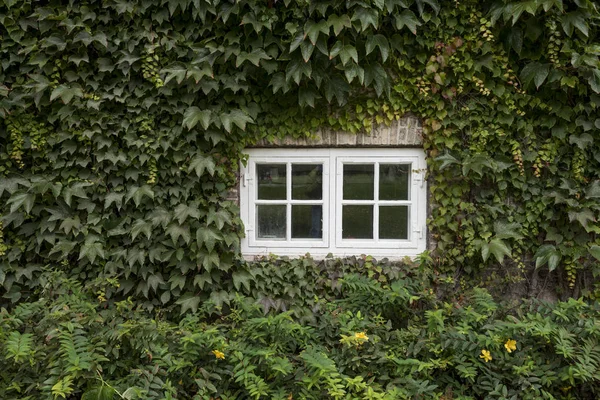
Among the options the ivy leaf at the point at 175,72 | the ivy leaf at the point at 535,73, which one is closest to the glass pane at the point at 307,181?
the ivy leaf at the point at 175,72

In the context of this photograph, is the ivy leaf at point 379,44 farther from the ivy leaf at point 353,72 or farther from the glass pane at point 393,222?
the glass pane at point 393,222

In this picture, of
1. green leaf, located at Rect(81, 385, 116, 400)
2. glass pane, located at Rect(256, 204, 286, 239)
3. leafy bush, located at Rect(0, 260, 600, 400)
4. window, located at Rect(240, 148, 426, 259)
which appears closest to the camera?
green leaf, located at Rect(81, 385, 116, 400)

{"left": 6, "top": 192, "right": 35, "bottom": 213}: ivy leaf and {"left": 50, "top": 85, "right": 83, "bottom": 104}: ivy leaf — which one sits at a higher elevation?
{"left": 50, "top": 85, "right": 83, "bottom": 104}: ivy leaf

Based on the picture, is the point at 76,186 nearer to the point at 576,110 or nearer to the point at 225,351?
the point at 225,351

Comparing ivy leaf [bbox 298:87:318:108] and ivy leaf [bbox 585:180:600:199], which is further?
ivy leaf [bbox 298:87:318:108]

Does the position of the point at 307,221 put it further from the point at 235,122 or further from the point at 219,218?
the point at 235,122

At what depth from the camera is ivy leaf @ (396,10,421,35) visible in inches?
144

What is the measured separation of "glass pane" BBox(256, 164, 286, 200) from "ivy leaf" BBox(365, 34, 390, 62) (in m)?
1.23

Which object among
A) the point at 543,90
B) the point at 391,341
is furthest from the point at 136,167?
the point at 543,90

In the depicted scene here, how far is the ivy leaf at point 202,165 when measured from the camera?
3.74 metres

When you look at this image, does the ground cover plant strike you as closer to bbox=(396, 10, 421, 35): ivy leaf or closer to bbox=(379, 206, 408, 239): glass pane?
bbox=(396, 10, 421, 35): ivy leaf

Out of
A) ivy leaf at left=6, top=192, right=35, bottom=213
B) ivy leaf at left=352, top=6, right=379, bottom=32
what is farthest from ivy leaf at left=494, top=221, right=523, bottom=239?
ivy leaf at left=6, top=192, right=35, bottom=213

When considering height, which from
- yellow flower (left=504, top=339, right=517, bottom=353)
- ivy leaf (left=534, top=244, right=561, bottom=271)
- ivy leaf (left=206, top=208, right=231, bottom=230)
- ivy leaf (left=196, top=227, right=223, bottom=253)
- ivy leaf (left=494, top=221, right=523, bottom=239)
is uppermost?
ivy leaf (left=206, top=208, right=231, bottom=230)

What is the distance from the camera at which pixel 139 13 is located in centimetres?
382
